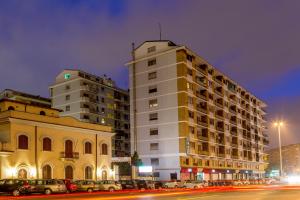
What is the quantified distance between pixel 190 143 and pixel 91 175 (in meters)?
24.2

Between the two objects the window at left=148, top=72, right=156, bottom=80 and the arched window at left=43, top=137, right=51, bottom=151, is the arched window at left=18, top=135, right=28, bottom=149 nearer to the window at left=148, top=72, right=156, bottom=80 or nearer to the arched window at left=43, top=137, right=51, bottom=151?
the arched window at left=43, top=137, right=51, bottom=151

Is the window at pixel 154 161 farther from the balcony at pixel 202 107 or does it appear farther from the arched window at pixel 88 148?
the arched window at pixel 88 148

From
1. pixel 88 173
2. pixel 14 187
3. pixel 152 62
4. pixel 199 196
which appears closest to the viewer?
pixel 199 196

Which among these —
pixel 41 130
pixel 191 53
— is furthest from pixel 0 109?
pixel 191 53

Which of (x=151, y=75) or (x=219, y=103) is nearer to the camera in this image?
(x=151, y=75)

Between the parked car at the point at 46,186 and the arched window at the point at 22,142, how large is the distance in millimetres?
9198

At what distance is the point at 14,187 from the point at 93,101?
6187 cm

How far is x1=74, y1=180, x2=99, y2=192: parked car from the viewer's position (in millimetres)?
50009

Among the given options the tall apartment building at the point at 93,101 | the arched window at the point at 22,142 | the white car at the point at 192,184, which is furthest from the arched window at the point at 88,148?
the tall apartment building at the point at 93,101

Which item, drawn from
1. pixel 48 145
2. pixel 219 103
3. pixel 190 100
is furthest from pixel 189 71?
pixel 48 145

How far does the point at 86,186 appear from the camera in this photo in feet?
166

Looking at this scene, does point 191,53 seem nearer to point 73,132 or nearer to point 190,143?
point 190,143

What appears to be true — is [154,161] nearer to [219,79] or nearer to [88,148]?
[88,148]

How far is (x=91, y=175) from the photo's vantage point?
63.3 meters
